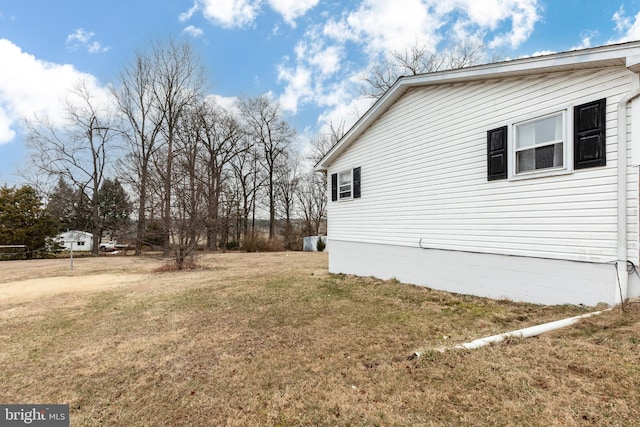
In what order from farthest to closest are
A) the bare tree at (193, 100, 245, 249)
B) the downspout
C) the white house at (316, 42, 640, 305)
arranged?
1. the bare tree at (193, 100, 245, 249)
2. the white house at (316, 42, 640, 305)
3. the downspout

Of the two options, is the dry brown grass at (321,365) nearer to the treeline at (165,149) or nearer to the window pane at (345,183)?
the window pane at (345,183)

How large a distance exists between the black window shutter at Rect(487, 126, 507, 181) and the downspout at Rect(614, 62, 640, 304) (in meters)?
1.63

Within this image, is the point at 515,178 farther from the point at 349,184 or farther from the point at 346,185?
the point at 346,185

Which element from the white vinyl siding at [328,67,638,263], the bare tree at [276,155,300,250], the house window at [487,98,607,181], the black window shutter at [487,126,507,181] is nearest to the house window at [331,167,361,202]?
the white vinyl siding at [328,67,638,263]

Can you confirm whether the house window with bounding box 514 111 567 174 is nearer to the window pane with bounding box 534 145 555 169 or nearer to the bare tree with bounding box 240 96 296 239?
the window pane with bounding box 534 145 555 169

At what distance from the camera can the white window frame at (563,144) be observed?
495 centimetres

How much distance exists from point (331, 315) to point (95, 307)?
516cm

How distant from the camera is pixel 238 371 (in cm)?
350

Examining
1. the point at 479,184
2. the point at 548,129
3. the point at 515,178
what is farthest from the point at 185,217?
the point at 548,129

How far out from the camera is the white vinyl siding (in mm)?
4684

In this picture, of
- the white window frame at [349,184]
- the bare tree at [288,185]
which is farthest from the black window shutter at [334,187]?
the bare tree at [288,185]

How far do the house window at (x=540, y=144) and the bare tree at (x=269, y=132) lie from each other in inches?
1028

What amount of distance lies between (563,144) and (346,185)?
6.42 meters

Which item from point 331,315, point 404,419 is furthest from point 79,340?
point 404,419
